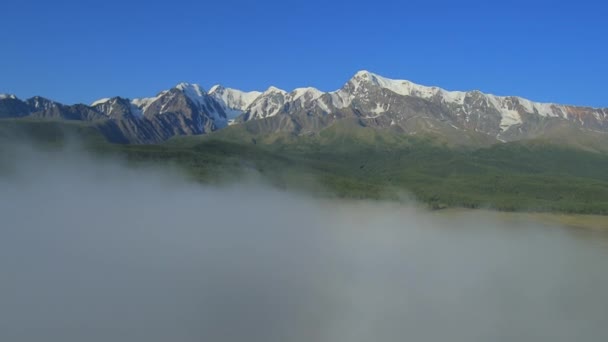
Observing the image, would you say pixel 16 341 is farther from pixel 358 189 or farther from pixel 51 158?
pixel 51 158

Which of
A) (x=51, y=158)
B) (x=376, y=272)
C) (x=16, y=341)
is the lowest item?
(x=16, y=341)

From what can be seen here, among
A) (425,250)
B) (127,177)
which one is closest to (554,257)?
(425,250)

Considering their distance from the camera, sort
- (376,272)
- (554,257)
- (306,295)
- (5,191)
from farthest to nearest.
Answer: (5,191) → (554,257) → (376,272) → (306,295)

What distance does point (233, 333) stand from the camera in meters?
44.3

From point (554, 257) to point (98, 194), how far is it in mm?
98271

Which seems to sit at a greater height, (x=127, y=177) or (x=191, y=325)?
(x=127, y=177)

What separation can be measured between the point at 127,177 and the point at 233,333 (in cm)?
13262

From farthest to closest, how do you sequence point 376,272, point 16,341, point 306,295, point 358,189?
point 358,189, point 376,272, point 306,295, point 16,341

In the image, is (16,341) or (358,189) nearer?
(16,341)

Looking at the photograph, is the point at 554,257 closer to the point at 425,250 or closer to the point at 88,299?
the point at 425,250

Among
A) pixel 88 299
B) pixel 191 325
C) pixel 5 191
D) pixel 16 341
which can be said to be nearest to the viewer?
pixel 16 341

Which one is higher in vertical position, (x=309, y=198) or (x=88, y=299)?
(x=309, y=198)

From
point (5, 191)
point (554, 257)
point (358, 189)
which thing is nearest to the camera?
point (554, 257)

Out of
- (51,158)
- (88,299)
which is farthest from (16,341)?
(51,158)
